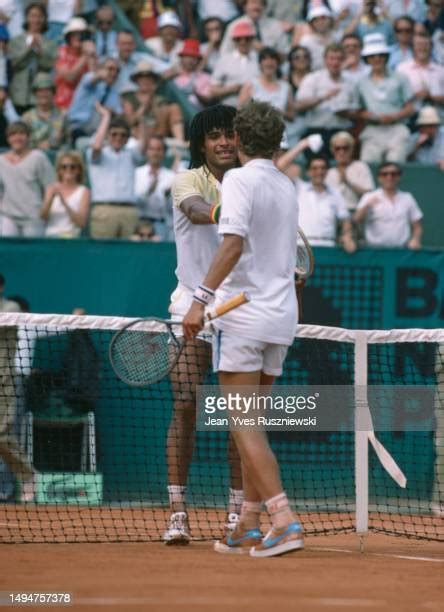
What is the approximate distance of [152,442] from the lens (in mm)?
10461

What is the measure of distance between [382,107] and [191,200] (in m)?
6.97

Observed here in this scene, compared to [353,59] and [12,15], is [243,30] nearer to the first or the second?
[353,59]

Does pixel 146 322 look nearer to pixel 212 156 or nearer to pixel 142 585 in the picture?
pixel 212 156

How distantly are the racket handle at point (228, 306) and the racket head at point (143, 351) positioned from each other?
0.46 metres

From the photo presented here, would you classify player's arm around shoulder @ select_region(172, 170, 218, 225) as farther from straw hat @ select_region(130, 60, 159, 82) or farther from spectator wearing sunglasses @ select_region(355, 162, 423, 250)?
straw hat @ select_region(130, 60, 159, 82)

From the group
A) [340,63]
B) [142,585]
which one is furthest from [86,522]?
[340,63]

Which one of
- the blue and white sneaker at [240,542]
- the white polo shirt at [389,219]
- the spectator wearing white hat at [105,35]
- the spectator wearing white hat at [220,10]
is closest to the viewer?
the blue and white sneaker at [240,542]

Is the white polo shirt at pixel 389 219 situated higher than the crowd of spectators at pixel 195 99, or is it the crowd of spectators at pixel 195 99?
the crowd of spectators at pixel 195 99

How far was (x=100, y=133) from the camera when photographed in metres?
13.0

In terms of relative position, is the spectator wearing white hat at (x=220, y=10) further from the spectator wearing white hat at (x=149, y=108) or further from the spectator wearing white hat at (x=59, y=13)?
the spectator wearing white hat at (x=149, y=108)

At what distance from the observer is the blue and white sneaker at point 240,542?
678 cm

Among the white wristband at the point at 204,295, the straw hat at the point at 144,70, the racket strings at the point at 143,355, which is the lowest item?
the racket strings at the point at 143,355

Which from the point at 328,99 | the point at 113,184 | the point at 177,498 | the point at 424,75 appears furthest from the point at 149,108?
the point at 177,498

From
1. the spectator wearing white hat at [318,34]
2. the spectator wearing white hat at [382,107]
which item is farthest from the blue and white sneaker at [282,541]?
the spectator wearing white hat at [318,34]
